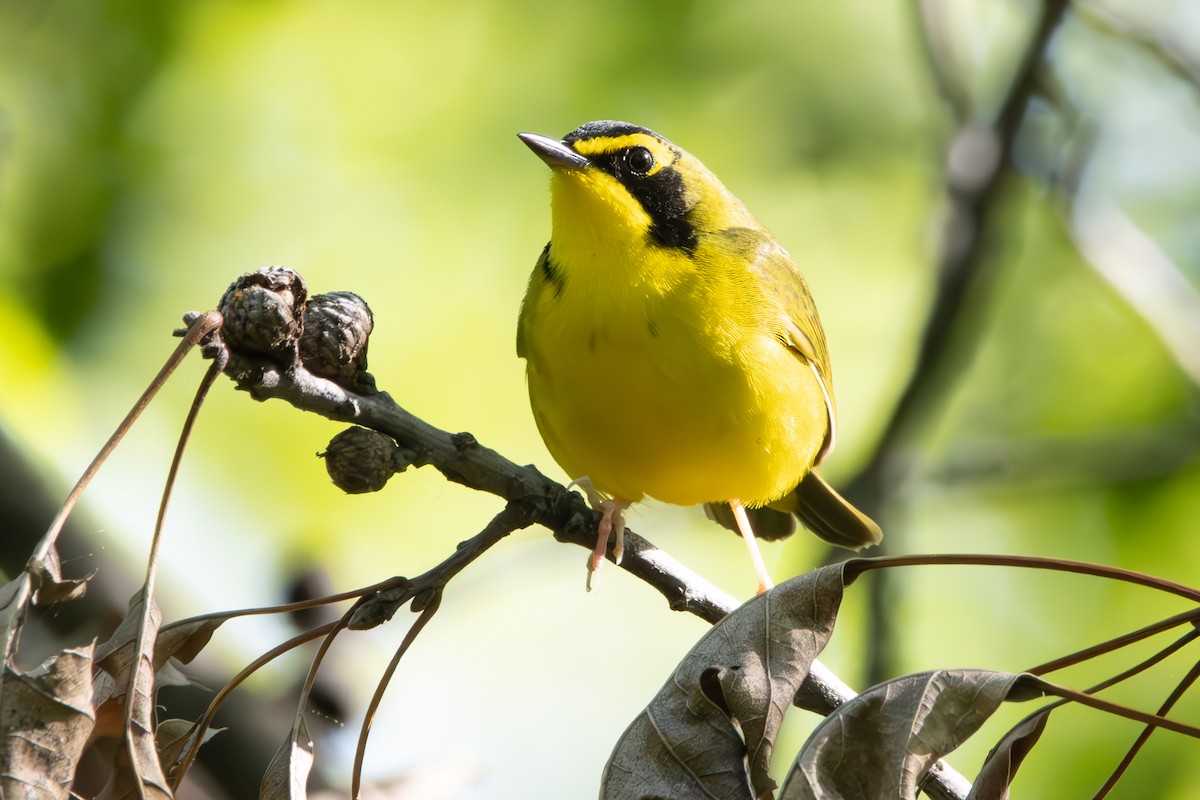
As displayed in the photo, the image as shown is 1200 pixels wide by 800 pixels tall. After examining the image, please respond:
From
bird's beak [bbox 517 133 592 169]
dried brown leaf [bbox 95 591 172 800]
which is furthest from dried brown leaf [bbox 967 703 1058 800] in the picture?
bird's beak [bbox 517 133 592 169]

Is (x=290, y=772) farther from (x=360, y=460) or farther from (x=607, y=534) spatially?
(x=607, y=534)

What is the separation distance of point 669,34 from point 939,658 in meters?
3.78

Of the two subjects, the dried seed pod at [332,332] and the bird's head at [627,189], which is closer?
the dried seed pod at [332,332]

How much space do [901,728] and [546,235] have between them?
509 centimetres

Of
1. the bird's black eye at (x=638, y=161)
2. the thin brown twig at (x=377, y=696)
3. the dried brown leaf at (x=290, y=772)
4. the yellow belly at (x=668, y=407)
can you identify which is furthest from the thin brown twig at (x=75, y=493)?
the bird's black eye at (x=638, y=161)

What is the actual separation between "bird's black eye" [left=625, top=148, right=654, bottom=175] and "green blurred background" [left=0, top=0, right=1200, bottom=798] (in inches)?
71.1

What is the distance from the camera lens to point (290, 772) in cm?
248

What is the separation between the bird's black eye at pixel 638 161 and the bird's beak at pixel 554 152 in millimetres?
208

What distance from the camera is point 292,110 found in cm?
Answer: 698

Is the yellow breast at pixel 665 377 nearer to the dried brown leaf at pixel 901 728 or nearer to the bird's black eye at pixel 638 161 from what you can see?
the bird's black eye at pixel 638 161

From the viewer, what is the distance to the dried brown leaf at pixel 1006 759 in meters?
2.31

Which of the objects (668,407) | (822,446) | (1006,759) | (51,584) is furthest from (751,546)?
(51,584)

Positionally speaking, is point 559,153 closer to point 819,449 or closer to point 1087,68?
point 819,449

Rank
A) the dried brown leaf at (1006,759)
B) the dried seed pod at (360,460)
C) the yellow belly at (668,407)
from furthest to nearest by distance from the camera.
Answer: the yellow belly at (668,407) < the dried seed pod at (360,460) < the dried brown leaf at (1006,759)
